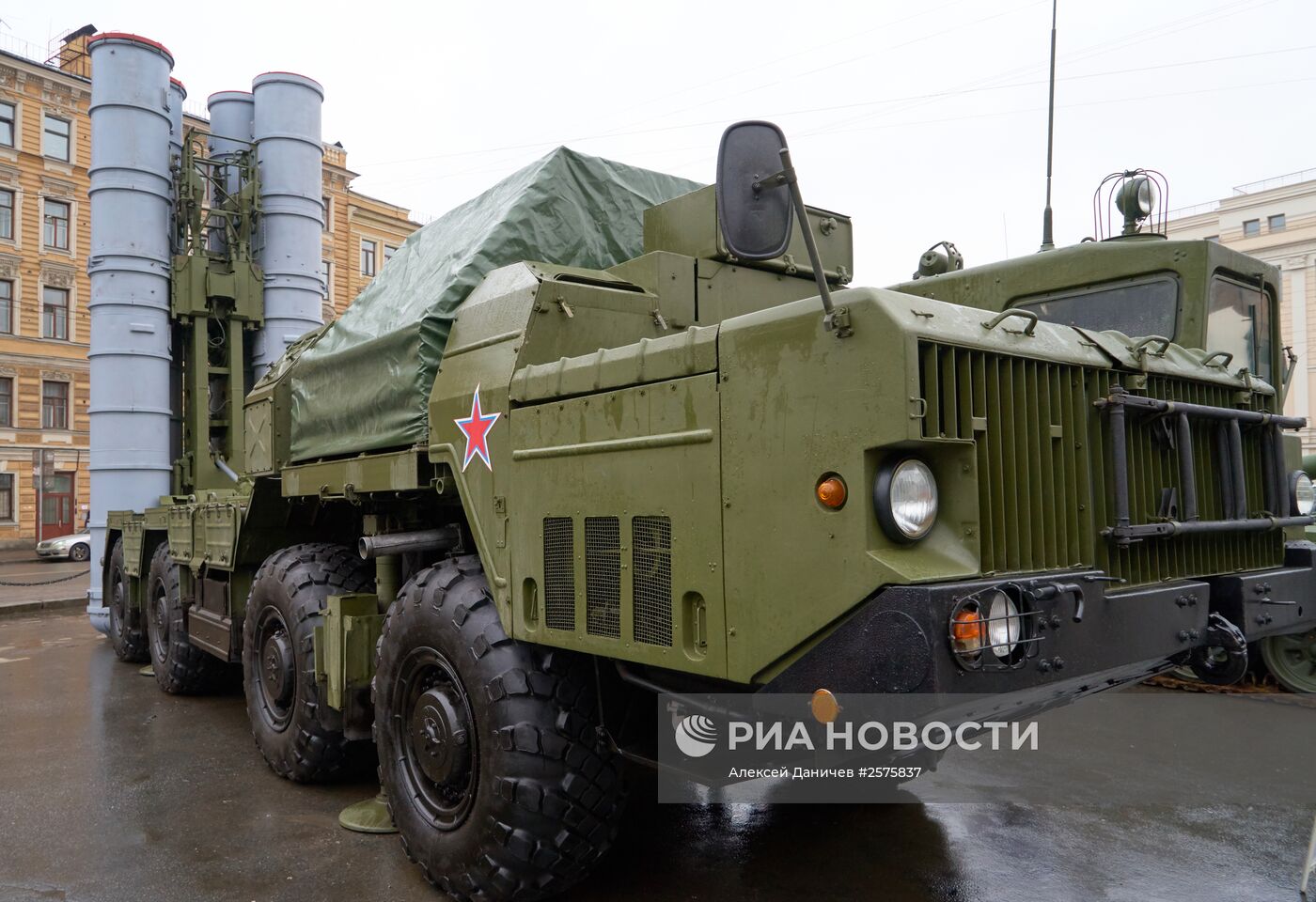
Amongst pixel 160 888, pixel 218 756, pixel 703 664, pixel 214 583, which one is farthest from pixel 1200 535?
pixel 214 583

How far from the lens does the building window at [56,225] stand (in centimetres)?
3100

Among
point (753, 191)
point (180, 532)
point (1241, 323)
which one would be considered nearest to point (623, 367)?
point (753, 191)

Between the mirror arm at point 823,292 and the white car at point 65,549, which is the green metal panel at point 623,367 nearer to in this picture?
the mirror arm at point 823,292

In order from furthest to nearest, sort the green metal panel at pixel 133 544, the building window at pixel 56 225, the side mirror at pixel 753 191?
the building window at pixel 56 225
the green metal panel at pixel 133 544
the side mirror at pixel 753 191

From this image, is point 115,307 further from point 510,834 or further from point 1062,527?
point 1062,527

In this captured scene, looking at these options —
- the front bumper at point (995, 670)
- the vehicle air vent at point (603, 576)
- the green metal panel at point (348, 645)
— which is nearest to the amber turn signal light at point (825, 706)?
the front bumper at point (995, 670)

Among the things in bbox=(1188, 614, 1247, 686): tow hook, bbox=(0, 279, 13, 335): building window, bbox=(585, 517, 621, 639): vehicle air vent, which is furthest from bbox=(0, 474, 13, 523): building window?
bbox=(1188, 614, 1247, 686): tow hook

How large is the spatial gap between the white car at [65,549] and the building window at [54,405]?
578 cm

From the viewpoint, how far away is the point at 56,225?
102 feet

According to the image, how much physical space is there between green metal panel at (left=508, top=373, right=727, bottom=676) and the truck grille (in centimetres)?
69

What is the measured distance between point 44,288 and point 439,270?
32.1 metres

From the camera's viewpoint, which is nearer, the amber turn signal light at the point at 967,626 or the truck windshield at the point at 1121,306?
the amber turn signal light at the point at 967,626

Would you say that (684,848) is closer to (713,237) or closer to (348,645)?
(348,645)

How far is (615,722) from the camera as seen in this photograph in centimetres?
344
